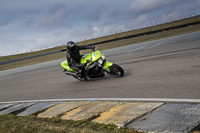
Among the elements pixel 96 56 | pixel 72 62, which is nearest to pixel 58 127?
pixel 96 56

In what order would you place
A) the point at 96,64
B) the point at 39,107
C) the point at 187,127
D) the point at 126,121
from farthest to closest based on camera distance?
the point at 96,64
the point at 39,107
the point at 126,121
the point at 187,127

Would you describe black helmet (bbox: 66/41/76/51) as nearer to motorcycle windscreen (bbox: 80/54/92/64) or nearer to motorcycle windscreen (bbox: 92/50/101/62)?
motorcycle windscreen (bbox: 80/54/92/64)

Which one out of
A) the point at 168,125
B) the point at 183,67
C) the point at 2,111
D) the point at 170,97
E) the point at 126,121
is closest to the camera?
the point at 168,125

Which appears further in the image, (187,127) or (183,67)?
(183,67)

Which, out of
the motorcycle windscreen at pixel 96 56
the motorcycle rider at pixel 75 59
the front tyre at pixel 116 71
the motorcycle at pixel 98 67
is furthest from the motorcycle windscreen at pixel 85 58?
the front tyre at pixel 116 71

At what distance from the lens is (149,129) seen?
3.47 metres

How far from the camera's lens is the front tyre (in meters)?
8.17

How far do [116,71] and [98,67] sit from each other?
0.73 metres

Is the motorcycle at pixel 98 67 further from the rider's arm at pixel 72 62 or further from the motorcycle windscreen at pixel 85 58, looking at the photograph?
the rider's arm at pixel 72 62

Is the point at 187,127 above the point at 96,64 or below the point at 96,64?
below

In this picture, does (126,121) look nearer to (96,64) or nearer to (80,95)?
(80,95)

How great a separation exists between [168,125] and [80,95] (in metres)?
3.98

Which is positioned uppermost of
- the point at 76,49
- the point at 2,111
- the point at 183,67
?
the point at 76,49

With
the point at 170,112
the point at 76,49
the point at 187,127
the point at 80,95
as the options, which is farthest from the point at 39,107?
the point at 187,127
